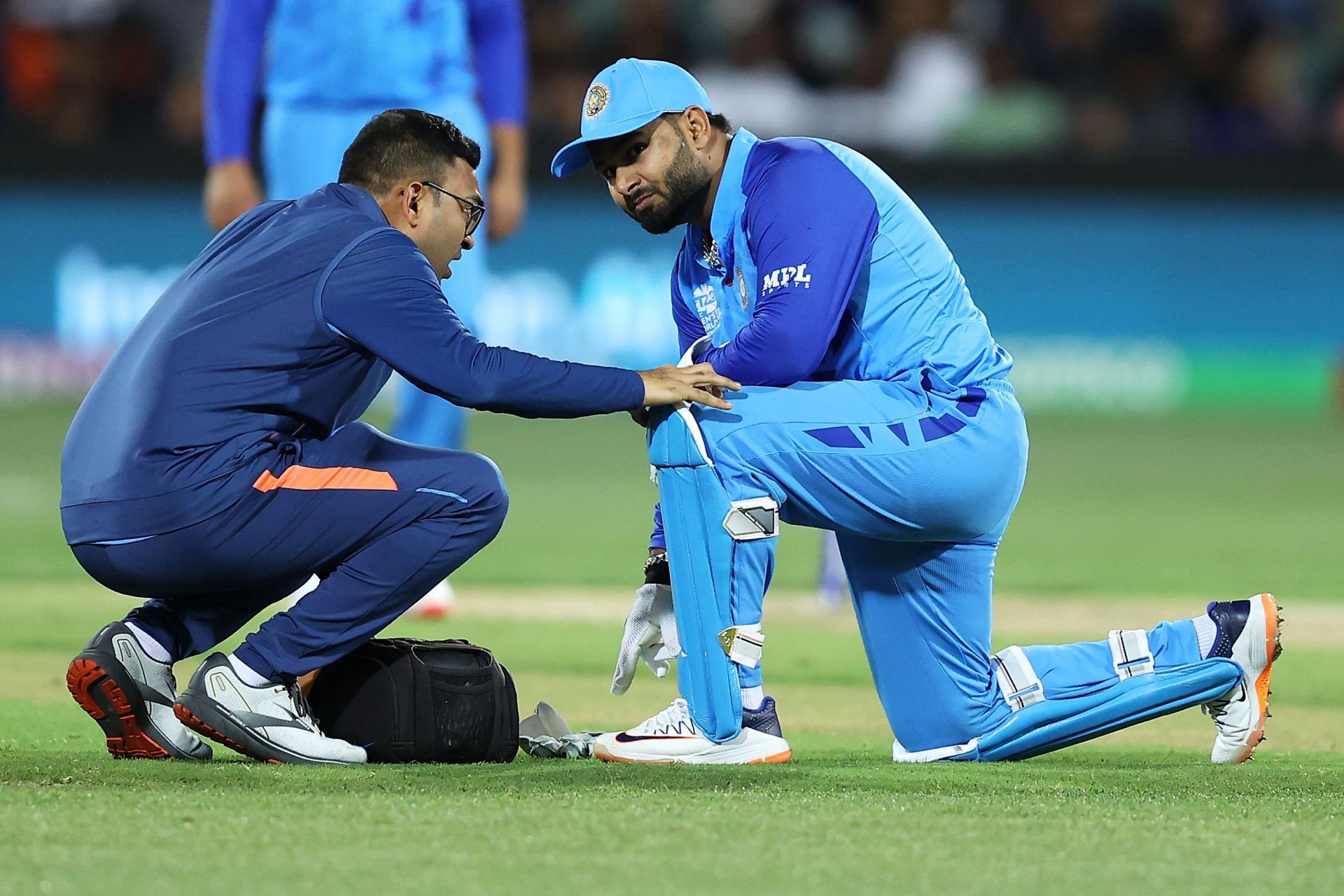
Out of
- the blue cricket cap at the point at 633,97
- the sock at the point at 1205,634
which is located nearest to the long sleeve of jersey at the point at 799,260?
the blue cricket cap at the point at 633,97

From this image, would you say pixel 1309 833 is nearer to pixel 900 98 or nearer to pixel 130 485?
pixel 130 485

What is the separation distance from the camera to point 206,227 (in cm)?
1445

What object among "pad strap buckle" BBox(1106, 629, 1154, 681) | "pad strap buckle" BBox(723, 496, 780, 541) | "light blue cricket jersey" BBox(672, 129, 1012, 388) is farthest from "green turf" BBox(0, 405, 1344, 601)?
"pad strap buckle" BBox(723, 496, 780, 541)

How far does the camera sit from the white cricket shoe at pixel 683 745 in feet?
12.8

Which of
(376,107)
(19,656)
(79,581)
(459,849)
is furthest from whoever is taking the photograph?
(79,581)

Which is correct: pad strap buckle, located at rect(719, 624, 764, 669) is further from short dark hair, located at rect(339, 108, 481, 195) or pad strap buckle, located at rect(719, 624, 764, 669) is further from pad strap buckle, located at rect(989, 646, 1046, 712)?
short dark hair, located at rect(339, 108, 481, 195)

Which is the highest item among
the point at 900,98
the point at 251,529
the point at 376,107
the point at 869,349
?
→ the point at 900,98

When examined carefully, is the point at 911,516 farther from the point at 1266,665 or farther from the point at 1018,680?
the point at 1266,665

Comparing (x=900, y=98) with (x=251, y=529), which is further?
(x=900, y=98)

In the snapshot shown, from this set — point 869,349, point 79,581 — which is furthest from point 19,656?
point 869,349

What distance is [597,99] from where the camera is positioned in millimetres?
4121

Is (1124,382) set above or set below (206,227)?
below

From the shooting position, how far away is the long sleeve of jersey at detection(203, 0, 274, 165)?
6219 millimetres

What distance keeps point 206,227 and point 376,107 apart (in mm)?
8674
